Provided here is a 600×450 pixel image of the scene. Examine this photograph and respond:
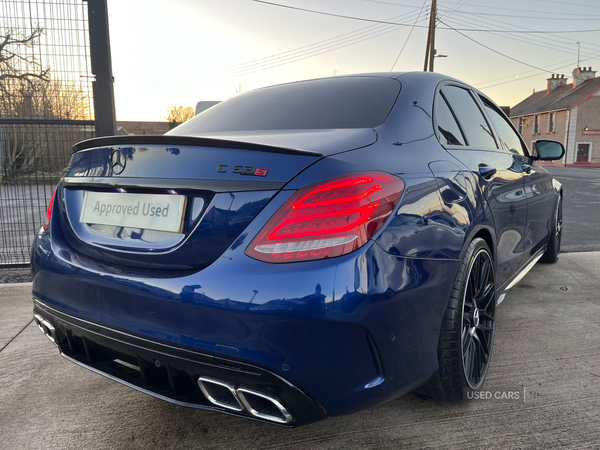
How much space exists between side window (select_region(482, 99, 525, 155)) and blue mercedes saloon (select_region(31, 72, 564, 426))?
4.11 feet

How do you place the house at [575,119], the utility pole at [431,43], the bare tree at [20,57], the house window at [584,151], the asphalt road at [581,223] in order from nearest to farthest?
the bare tree at [20,57]
the asphalt road at [581,223]
the utility pole at [431,43]
the house at [575,119]
the house window at [584,151]

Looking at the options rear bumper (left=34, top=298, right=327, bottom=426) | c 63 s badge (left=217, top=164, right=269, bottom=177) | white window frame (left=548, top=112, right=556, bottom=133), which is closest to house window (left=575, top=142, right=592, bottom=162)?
white window frame (left=548, top=112, right=556, bottom=133)

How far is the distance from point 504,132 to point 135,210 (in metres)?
2.64

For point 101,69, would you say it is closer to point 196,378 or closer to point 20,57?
point 20,57

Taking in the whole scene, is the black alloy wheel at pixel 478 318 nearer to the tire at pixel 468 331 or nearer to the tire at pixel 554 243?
the tire at pixel 468 331

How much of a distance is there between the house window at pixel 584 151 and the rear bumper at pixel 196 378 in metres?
49.8

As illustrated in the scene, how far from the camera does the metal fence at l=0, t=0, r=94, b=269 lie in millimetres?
4082

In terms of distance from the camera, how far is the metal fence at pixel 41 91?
4082mm

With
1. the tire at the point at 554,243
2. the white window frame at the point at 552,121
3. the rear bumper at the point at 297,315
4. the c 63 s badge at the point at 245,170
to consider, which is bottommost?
the tire at the point at 554,243

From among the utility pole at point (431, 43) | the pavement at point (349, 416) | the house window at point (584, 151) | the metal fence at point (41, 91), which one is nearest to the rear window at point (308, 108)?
the pavement at point (349, 416)

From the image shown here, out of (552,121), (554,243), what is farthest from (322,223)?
(552,121)

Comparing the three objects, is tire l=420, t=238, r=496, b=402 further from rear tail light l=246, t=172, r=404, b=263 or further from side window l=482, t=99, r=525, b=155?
side window l=482, t=99, r=525, b=155

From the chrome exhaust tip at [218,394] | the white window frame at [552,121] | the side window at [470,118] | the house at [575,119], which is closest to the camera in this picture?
the chrome exhaust tip at [218,394]

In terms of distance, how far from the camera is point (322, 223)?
133cm
